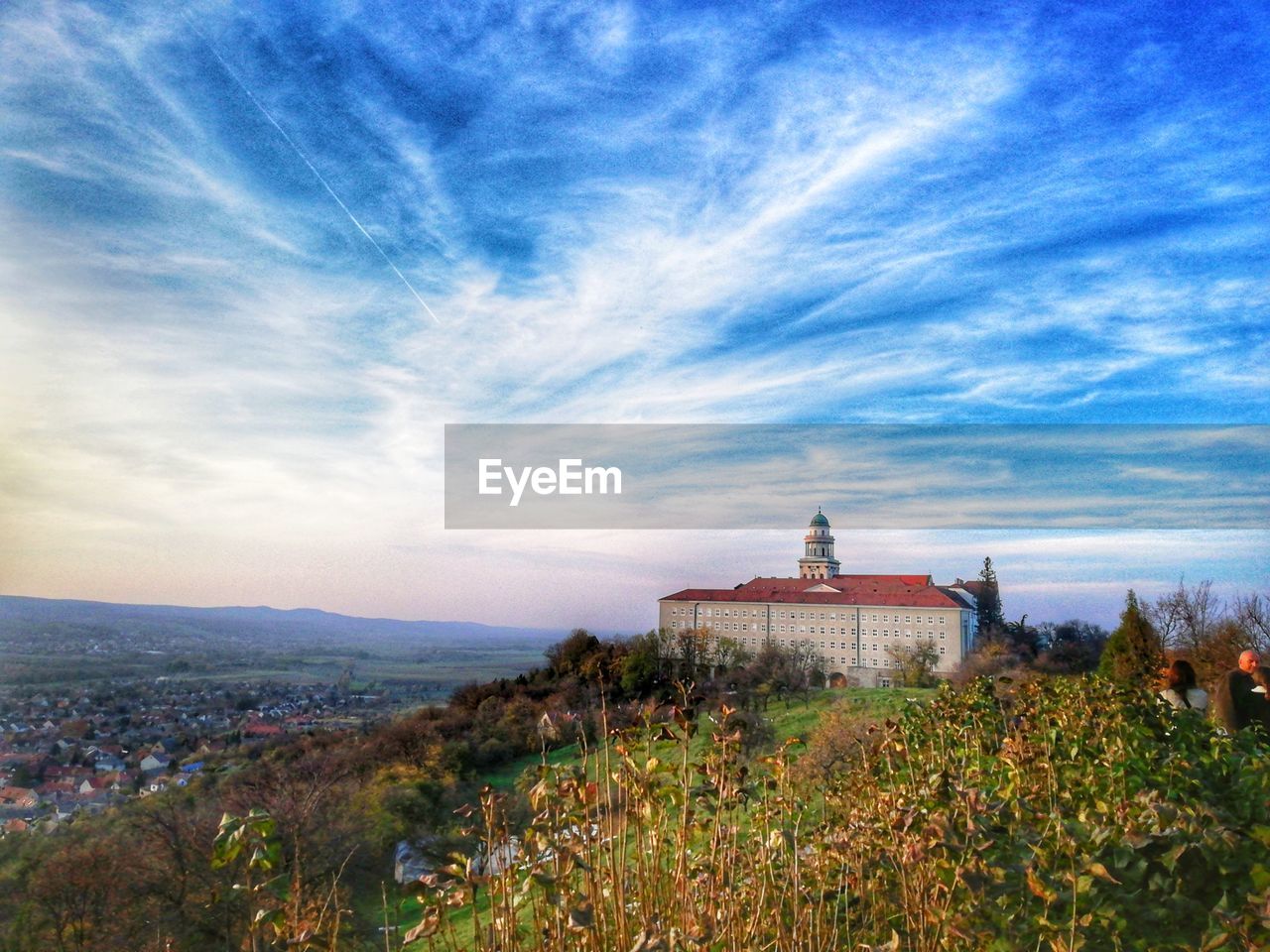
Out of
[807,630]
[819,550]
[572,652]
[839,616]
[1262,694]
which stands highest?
[819,550]

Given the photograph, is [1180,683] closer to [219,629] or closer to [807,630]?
[219,629]

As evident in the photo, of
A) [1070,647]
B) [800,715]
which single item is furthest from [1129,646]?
[1070,647]

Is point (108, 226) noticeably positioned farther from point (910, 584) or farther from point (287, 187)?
point (910, 584)

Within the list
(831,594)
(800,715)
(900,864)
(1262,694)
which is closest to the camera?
(900,864)

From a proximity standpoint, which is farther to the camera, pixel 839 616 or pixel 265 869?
pixel 839 616

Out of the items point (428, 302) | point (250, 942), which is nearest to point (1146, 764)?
point (250, 942)

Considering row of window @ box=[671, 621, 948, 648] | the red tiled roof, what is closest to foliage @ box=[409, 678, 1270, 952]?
row of window @ box=[671, 621, 948, 648]

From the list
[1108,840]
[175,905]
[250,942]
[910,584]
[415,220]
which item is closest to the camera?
[250,942]
